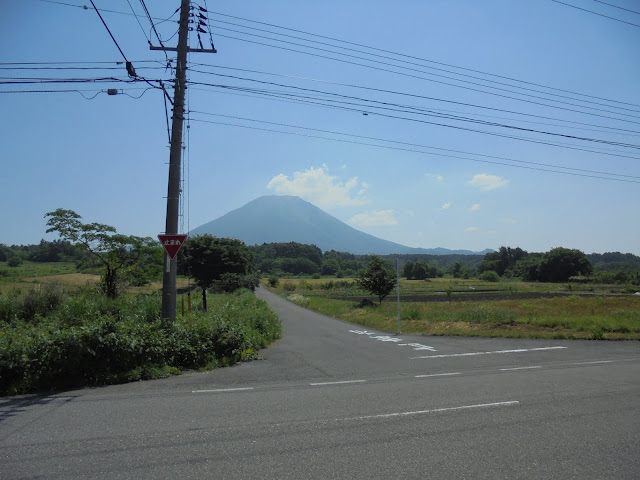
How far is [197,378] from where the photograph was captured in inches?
342

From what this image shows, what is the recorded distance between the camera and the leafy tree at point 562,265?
105m

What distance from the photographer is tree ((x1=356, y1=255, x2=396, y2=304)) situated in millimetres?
32375

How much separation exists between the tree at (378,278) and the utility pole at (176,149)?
915 inches

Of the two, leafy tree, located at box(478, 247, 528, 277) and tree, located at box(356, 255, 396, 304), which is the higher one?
leafy tree, located at box(478, 247, 528, 277)

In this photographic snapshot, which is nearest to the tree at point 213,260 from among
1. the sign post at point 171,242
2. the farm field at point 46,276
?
the farm field at point 46,276

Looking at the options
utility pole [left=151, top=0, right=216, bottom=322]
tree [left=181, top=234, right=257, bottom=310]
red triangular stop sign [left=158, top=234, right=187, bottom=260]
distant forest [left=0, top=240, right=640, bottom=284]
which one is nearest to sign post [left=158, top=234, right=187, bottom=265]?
red triangular stop sign [left=158, top=234, right=187, bottom=260]

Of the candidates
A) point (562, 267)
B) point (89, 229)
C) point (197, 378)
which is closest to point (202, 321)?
point (197, 378)

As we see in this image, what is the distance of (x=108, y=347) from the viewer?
332 inches

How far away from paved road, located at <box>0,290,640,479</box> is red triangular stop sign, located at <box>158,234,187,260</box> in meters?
3.27

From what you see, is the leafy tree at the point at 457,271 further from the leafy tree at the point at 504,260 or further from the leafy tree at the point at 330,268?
the leafy tree at the point at 330,268

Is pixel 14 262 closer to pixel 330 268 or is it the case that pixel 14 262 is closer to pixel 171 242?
pixel 171 242

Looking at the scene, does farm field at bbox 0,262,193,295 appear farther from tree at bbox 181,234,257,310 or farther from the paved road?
the paved road

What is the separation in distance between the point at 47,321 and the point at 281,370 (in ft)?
19.3

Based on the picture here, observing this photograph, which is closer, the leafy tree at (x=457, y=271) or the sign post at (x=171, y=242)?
the sign post at (x=171, y=242)
